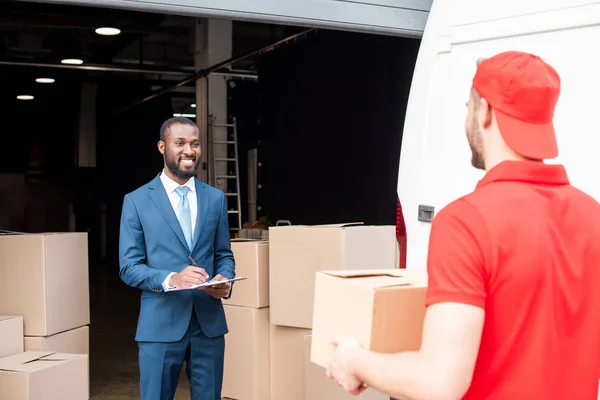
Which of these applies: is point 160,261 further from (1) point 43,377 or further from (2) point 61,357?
(2) point 61,357

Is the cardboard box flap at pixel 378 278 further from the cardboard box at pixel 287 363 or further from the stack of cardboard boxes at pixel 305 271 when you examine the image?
the cardboard box at pixel 287 363

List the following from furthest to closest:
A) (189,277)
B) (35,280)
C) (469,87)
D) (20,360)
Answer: (35,280), (20,360), (189,277), (469,87)

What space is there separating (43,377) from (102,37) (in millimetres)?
10012

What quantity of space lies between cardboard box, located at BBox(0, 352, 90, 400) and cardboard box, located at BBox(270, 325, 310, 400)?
1071mm

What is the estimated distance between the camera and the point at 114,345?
24.1ft

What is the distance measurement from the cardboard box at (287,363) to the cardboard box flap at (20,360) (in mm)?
1264

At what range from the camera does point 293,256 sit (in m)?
4.51

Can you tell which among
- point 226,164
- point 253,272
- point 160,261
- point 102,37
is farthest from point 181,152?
point 102,37

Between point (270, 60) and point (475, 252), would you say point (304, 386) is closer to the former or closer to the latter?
point (475, 252)

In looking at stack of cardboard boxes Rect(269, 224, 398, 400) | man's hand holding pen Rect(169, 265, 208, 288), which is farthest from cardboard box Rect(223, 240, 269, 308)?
man's hand holding pen Rect(169, 265, 208, 288)

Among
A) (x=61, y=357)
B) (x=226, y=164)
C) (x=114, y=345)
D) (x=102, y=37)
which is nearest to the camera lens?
(x=61, y=357)

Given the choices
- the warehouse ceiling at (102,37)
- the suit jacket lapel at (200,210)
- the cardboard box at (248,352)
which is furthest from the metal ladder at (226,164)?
the suit jacket lapel at (200,210)

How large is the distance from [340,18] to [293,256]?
4.26ft

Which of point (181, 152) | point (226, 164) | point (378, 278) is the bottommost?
point (378, 278)
